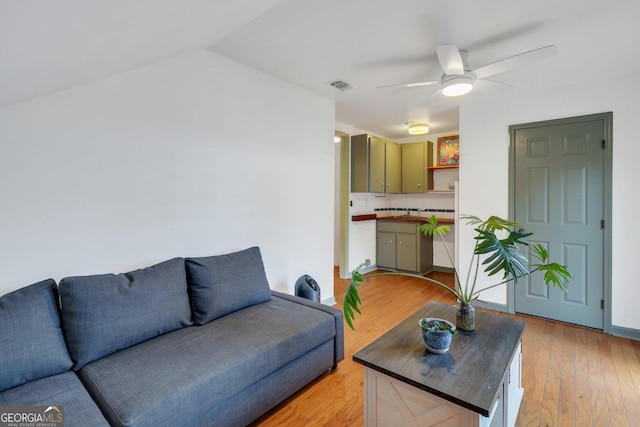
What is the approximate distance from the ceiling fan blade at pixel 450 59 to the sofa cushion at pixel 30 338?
8.93 feet

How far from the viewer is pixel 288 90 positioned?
3.01 metres

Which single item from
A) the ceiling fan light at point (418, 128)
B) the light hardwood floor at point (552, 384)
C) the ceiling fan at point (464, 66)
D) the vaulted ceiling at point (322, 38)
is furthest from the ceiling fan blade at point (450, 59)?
the light hardwood floor at point (552, 384)

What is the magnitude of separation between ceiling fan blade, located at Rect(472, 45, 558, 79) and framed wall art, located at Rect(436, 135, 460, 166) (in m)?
2.81

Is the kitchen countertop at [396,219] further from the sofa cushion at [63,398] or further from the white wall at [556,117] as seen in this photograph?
the sofa cushion at [63,398]

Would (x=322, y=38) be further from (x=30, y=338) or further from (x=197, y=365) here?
(x=30, y=338)

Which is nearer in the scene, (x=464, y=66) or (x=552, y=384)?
(x=552, y=384)

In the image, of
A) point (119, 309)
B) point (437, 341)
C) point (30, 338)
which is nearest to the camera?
point (30, 338)

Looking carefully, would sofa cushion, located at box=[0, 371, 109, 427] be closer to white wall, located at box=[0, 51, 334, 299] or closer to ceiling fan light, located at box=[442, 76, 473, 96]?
white wall, located at box=[0, 51, 334, 299]

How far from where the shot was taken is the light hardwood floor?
1.75m

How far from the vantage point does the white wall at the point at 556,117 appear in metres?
2.75

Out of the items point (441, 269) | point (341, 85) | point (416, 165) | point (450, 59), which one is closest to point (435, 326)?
point (450, 59)

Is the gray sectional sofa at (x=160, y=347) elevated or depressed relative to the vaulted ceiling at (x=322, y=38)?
depressed

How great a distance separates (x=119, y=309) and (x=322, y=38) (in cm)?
218

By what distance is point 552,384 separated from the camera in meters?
2.07
